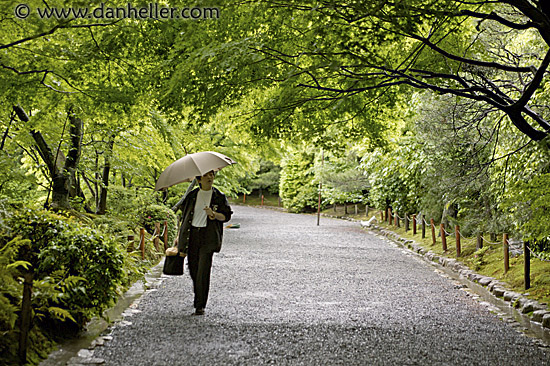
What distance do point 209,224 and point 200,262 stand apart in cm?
48

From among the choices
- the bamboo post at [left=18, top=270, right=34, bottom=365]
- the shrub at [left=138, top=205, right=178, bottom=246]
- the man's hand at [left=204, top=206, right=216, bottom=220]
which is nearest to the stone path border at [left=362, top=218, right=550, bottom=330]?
the man's hand at [left=204, top=206, right=216, bottom=220]

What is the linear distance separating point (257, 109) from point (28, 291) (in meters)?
4.15

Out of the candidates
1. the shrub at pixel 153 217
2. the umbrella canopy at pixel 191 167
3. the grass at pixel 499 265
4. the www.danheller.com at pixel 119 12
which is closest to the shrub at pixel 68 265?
the umbrella canopy at pixel 191 167

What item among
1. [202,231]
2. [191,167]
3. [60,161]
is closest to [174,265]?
[202,231]

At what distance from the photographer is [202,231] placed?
20.5 ft

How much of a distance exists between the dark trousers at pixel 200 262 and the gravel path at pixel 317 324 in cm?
28

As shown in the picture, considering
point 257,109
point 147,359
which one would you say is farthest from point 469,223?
point 147,359

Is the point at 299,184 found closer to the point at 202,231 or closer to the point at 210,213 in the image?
the point at 202,231

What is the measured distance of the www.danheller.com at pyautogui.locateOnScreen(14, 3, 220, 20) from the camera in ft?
19.6

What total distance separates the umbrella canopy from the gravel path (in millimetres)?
1676

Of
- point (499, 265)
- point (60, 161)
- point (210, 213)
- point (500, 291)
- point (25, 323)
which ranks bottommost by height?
point (500, 291)

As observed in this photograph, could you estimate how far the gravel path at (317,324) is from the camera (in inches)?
185

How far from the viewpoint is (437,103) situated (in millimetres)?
12570

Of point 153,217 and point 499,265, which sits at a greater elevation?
point 153,217
